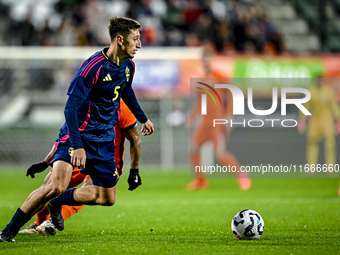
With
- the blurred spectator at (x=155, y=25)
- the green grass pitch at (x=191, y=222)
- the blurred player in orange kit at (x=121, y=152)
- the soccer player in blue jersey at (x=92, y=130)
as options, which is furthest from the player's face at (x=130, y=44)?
the blurred spectator at (x=155, y=25)

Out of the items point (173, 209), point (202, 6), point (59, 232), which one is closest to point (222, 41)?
point (202, 6)

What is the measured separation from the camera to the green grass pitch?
5841mm

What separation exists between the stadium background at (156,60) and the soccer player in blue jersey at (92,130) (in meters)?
11.1

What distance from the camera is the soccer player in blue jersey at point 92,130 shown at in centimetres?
601

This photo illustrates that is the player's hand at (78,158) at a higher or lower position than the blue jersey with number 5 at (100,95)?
lower

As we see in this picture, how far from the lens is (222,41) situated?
1934 cm

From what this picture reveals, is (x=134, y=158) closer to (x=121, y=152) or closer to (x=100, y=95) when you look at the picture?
(x=121, y=152)

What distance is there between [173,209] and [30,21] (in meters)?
11.0

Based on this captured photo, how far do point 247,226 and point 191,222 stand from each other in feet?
5.71

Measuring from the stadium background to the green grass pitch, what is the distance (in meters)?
3.82

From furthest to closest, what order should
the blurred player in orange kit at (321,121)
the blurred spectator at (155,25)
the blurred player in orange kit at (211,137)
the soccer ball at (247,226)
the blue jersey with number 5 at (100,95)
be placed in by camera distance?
the blurred spectator at (155,25), the blurred player in orange kit at (321,121), the blurred player in orange kit at (211,137), the soccer ball at (247,226), the blue jersey with number 5 at (100,95)

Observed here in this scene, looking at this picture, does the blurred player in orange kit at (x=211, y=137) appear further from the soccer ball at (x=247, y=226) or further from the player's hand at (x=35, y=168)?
the player's hand at (x=35, y=168)

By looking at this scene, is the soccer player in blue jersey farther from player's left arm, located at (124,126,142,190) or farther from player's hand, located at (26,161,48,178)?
player's left arm, located at (124,126,142,190)

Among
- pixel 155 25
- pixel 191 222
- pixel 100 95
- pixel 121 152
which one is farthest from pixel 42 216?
pixel 155 25
